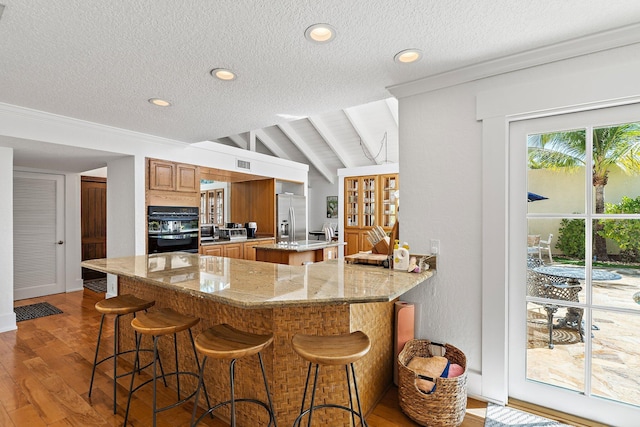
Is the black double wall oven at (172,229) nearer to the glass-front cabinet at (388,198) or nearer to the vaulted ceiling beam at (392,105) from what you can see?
the vaulted ceiling beam at (392,105)

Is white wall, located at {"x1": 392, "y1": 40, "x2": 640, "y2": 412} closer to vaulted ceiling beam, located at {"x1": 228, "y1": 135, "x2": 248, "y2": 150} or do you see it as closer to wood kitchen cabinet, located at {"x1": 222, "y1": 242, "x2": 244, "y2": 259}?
wood kitchen cabinet, located at {"x1": 222, "y1": 242, "x2": 244, "y2": 259}

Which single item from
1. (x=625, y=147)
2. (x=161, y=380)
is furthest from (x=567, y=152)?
(x=161, y=380)

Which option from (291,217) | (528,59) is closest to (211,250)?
(291,217)

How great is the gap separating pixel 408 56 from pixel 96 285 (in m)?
6.43

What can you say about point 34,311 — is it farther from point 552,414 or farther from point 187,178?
point 552,414

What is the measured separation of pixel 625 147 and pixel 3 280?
5.87m

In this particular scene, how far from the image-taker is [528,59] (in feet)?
6.65

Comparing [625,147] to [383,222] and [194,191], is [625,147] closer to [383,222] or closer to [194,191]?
[194,191]

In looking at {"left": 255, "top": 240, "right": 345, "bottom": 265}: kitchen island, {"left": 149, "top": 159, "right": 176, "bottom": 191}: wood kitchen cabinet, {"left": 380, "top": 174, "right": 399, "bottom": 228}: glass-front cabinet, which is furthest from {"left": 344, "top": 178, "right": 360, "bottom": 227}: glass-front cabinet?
{"left": 149, "top": 159, "right": 176, "bottom": 191}: wood kitchen cabinet

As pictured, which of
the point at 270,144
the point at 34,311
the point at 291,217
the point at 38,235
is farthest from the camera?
the point at 270,144

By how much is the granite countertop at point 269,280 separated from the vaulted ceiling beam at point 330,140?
5.01 metres

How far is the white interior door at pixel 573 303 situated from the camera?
1.87 m

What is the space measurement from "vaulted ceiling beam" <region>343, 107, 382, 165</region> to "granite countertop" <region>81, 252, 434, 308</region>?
463 cm

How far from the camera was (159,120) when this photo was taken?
3.47 meters
